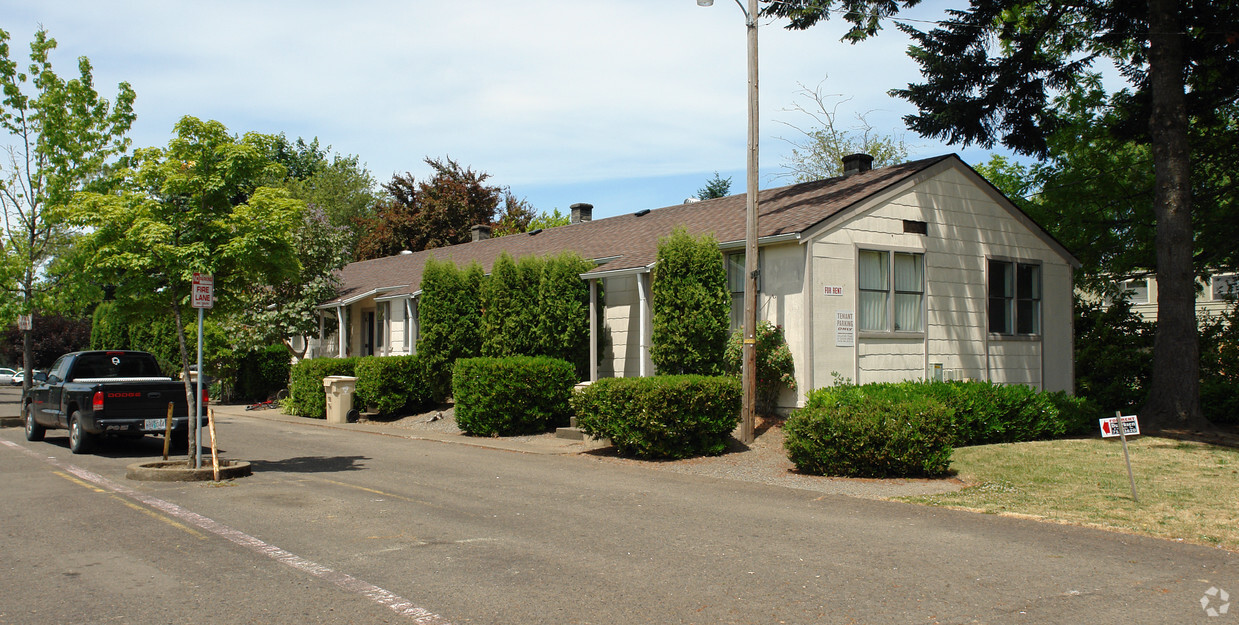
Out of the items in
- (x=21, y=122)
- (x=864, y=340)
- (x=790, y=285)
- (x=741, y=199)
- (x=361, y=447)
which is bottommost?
(x=361, y=447)

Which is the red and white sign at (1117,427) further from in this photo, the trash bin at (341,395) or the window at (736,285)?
the trash bin at (341,395)

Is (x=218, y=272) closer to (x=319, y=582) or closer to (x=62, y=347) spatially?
(x=319, y=582)

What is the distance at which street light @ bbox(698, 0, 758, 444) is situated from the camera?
14.4 meters

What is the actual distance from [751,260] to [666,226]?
6.82m

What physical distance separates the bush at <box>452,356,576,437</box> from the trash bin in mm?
5486

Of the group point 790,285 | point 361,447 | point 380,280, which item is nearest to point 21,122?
point 380,280

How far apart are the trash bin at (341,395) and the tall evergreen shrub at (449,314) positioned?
2581 mm

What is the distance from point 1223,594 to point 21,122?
82.0 ft

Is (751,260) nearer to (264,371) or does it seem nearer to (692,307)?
(692,307)

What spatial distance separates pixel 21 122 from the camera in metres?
21.3

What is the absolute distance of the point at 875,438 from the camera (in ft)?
37.8

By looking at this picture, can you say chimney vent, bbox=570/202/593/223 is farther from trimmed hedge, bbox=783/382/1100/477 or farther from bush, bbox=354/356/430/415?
trimmed hedge, bbox=783/382/1100/477

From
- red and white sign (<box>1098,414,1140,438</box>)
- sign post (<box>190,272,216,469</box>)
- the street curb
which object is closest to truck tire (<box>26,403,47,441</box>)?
the street curb

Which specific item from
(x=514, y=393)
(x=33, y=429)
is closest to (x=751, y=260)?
(x=514, y=393)
